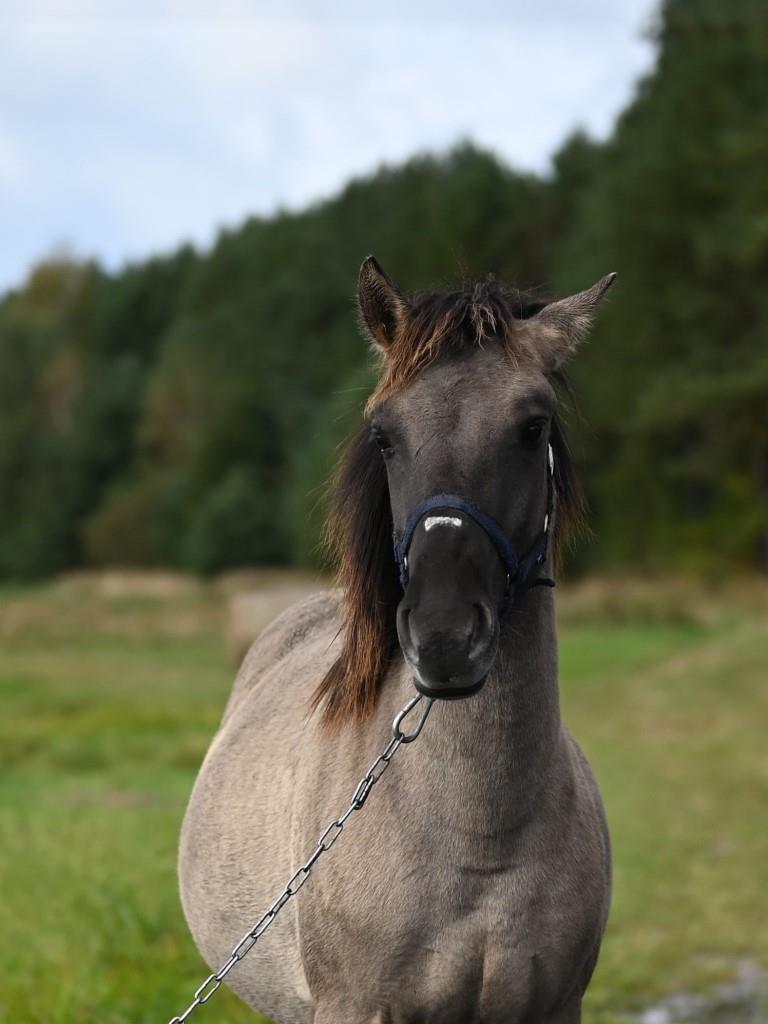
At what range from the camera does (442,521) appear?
102 inches

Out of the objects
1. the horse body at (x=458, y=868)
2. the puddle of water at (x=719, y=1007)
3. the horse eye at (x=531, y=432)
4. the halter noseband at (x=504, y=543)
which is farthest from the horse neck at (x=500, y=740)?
the puddle of water at (x=719, y=1007)

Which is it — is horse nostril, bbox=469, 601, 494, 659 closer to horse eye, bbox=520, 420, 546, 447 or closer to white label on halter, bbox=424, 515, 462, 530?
white label on halter, bbox=424, 515, 462, 530

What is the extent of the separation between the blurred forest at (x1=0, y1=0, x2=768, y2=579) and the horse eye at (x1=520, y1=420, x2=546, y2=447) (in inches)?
18.3

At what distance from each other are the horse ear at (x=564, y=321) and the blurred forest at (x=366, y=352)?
0.29 meters

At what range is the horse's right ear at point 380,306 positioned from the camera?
9.70 feet

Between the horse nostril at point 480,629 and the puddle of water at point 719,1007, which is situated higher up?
the horse nostril at point 480,629

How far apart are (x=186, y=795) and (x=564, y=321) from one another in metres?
9.04

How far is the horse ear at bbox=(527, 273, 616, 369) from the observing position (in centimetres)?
302

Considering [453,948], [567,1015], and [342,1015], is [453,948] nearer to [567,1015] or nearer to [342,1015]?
[342,1015]

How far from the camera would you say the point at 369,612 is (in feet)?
10.1

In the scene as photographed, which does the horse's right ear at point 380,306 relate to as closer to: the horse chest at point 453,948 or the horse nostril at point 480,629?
the horse nostril at point 480,629

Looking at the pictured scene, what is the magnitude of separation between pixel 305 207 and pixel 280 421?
1185cm

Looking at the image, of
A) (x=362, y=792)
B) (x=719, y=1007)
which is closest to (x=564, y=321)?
(x=362, y=792)

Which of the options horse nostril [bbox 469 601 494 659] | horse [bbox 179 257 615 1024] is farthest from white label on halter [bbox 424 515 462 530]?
horse nostril [bbox 469 601 494 659]
